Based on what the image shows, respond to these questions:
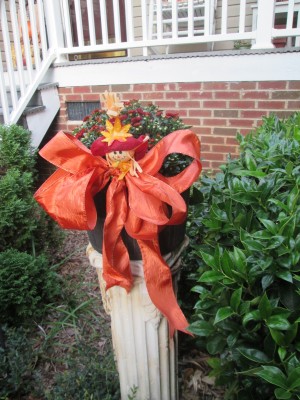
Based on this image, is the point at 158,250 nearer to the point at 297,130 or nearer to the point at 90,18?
the point at 297,130

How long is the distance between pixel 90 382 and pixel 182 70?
2.70 m

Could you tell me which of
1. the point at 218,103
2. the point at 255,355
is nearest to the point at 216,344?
the point at 255,355

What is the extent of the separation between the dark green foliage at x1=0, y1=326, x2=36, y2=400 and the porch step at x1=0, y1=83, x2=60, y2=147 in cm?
232

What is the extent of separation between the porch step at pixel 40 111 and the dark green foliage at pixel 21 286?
183 cm

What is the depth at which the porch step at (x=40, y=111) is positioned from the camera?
3625mm

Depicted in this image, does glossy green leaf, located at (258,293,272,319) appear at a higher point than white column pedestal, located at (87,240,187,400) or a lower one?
higher

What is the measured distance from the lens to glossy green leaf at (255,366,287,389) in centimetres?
90

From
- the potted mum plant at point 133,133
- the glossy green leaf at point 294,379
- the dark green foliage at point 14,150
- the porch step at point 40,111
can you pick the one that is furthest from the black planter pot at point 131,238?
the porch step at point 40,111

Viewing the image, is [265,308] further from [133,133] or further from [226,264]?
[133,133]

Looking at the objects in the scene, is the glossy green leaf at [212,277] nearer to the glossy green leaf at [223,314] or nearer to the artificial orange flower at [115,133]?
the glossy green leaf at [223,314]

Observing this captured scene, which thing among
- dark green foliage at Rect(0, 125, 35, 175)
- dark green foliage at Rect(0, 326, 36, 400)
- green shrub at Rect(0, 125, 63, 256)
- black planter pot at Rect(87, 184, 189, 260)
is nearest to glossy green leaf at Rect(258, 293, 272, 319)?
black planter pot at Rect(87, 184, 189, 260)

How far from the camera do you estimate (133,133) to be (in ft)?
4.50

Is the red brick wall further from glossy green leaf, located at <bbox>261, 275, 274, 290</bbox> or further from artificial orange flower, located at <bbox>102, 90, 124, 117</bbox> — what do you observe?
glossy green leaf, located at <bbox>261, 275, 274, 290</bbox>

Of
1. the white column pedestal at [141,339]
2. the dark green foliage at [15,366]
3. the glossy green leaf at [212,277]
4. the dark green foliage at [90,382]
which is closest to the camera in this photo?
the glossy green leaf at [212,277]
